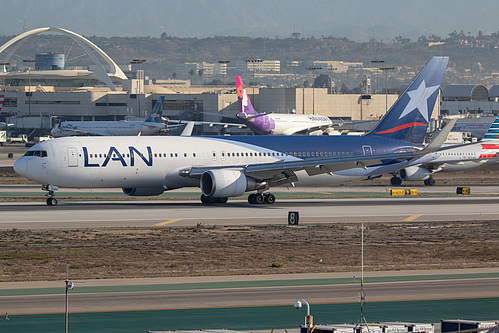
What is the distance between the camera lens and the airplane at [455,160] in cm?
8094

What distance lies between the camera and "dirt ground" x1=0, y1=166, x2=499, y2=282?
32.7 metres

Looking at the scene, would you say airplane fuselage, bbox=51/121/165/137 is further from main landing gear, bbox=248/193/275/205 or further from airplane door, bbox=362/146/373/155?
main landing gear, bbox=248/193/275/205

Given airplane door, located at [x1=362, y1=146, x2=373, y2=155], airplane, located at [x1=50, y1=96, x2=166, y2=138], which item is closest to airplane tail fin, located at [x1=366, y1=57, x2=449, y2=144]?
airplane door, located at [x1=362, y1=146, x2=373, y2=155]

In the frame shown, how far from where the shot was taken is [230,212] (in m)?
52.6

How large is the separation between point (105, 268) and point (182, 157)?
24.1 metres

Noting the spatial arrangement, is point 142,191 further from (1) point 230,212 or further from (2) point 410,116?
(2) point 410,116

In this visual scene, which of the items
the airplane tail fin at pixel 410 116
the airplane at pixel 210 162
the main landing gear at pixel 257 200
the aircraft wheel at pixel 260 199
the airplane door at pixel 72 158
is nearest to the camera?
the airplane door at pixel 72 158

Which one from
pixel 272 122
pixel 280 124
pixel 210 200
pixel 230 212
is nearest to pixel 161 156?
pixel 210 200

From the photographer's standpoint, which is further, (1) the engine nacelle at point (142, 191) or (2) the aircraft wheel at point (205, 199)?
(2) the aircraft wheel at point (205, 199)

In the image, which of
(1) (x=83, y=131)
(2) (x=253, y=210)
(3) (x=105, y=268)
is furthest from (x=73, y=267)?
(1) (x=83, y=131)

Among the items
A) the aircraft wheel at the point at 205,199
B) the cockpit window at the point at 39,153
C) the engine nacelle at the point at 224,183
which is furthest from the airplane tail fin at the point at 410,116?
the cockpit window at the point at 39,153

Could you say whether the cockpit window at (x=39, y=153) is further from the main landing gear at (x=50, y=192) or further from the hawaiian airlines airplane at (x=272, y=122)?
the hawaiian airlines airplane at (x=272, y=122)

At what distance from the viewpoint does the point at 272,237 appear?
4166cm

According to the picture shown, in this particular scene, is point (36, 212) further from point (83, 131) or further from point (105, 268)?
point (83, 131)
